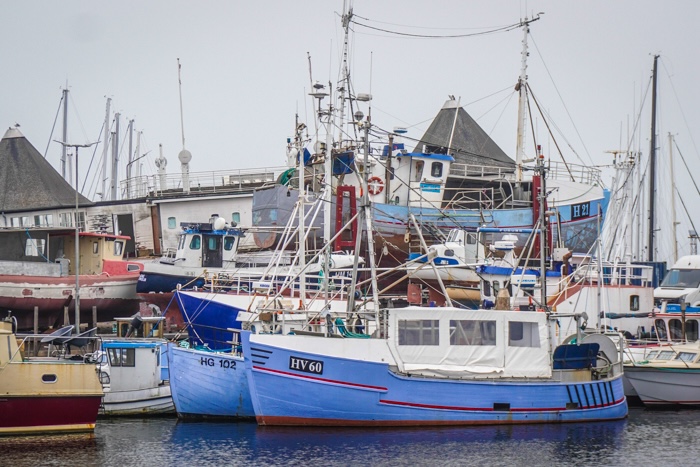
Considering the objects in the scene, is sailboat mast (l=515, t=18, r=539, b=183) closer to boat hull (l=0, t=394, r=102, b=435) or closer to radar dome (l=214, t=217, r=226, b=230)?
radar dome (l=214, t=217, r=226, b=230)

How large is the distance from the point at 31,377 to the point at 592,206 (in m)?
29.4

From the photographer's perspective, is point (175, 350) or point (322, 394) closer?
point (322, 394)

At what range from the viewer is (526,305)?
32188 mm

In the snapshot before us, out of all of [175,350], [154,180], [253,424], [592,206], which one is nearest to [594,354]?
[253,424]

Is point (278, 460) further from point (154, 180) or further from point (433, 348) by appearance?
point (154, 180)

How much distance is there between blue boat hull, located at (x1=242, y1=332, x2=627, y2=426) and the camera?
2705 centimetres

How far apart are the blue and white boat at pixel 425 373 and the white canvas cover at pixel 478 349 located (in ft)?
0.08

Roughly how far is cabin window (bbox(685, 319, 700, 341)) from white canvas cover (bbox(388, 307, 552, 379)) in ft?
35.1

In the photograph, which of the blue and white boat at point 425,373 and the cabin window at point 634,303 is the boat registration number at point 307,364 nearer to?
the blue and white boat at point 425,373

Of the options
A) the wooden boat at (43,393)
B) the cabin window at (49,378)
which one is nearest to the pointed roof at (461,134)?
the wooden boat at (43,393)

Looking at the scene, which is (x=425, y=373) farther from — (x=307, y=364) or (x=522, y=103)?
(x=522, y=103)

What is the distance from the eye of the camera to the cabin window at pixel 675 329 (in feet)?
121

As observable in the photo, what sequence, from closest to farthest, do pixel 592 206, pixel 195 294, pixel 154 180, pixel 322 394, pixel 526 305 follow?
pixel 322 394, pixel 526 305, pixel 195 294, pixel 592 206, pixel 154 180

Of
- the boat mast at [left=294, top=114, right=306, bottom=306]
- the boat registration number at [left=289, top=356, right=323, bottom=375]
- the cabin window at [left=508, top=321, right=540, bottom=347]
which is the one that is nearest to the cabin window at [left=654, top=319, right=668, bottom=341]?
the cabin window at [left=508, top=321, right=540, bottom=347]
